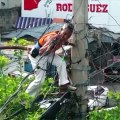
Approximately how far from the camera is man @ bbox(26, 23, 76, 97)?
26.9 ft

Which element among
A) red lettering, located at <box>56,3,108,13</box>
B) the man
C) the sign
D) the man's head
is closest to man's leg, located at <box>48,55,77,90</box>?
the man

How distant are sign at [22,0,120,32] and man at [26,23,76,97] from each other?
62.8 ft

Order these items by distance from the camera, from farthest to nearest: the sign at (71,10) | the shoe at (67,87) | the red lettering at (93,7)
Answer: the red lettering at (93,7), the sign at (71,10), the shoe at (67,87)

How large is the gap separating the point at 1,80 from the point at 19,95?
1050 mm

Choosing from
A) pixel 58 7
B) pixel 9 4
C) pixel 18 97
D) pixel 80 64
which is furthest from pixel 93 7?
pixel 18 97

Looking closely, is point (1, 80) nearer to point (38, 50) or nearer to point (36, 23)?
point (38, 50)

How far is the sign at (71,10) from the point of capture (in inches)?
1130

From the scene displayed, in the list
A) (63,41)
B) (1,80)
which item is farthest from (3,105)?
(63,41)

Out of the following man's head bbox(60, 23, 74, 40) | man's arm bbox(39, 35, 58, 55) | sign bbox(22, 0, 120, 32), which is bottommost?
sign bbox(22, 0, 120, 32)

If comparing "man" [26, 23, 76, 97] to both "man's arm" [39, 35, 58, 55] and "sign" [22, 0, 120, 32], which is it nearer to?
"man's arm" [39, 35, 58, 55]

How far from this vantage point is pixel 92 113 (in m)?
7.94

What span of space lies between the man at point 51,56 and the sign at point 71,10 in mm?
19148

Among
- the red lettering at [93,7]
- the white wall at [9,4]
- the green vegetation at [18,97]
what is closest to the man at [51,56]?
the green vegetation at [18,97]

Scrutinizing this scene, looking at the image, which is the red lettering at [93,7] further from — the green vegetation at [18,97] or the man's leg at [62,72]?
the green vegetation at [18,97]
